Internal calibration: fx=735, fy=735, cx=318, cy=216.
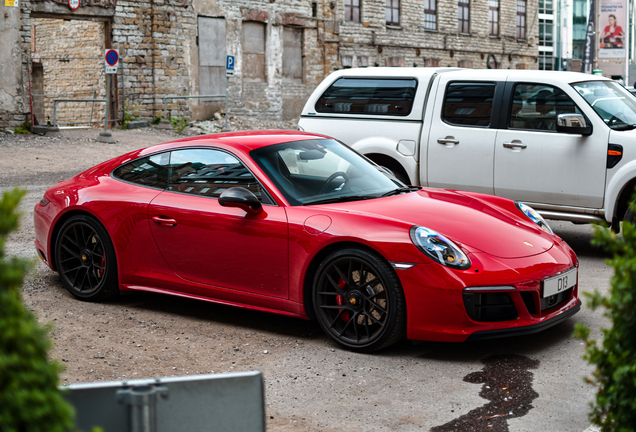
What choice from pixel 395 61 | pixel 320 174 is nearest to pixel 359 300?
pixel 320 174

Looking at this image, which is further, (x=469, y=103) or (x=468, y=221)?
(x=469, y=103)

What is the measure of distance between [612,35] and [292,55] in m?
21.0

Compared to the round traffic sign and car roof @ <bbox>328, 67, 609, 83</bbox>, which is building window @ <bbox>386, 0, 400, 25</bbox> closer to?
the round traffic sign

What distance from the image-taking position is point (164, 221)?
556 cm

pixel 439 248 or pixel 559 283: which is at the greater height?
pixel 439 248

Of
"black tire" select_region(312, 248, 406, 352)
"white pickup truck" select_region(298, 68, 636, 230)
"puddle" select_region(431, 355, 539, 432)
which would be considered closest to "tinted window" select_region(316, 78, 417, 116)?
"white pickup truck" select_region(298, 68, 636, 230)

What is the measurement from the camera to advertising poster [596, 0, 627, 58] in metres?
40.5

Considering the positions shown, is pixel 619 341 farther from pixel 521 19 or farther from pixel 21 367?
pixel 521 19

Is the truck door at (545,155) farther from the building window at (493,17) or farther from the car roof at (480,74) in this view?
the building window at (493,17)

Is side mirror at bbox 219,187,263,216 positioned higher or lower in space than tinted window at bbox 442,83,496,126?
lower

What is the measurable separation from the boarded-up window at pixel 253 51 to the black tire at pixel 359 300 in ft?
79.6

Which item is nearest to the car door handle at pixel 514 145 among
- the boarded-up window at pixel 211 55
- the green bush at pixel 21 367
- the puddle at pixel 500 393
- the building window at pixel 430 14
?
the puddle at pixel 500 393

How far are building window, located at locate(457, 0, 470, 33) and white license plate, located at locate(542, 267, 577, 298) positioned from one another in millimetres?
34554

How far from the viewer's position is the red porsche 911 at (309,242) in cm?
459
